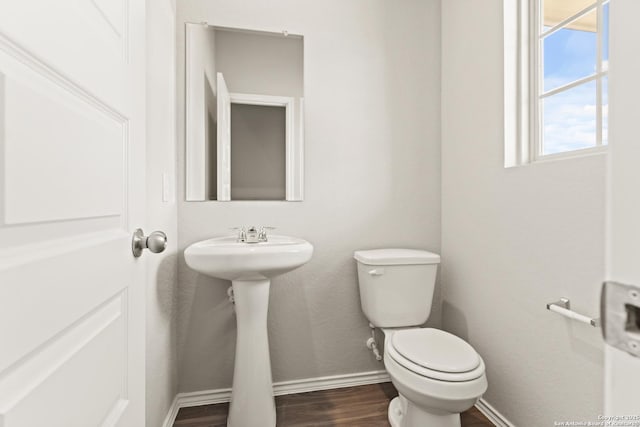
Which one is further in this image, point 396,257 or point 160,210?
point 396,257

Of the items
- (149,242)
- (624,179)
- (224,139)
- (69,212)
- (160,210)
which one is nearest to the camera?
(624,179)

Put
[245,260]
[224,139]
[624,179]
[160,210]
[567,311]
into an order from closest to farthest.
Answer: [624,179], [567,311], [245,260], [160,210], [224,139]

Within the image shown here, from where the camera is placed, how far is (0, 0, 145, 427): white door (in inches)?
14.0

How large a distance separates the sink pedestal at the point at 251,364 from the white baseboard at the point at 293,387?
0.28m

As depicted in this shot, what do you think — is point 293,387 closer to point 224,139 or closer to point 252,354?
point 252,354

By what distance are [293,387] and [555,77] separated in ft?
6.52

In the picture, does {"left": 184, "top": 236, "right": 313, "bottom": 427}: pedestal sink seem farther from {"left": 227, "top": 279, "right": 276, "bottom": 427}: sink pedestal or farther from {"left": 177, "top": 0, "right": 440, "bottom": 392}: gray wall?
{"left": 177, "top": 0, "right": 440, "bottom": 392}: gray wall

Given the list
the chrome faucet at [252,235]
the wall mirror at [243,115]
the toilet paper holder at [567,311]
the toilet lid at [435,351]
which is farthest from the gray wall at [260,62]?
the toilet paper holder at [567,311]

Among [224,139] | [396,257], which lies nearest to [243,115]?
[224,139]

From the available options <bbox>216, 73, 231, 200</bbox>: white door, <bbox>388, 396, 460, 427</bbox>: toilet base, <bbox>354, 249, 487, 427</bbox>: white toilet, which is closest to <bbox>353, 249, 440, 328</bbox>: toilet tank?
<bbox>354, 249, 487, 427</bbox>: white toilet

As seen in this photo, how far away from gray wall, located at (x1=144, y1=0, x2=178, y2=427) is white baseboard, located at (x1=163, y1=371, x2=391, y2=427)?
9 centimetres

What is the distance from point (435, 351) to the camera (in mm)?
1311

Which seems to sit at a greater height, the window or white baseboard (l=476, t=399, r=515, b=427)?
the window

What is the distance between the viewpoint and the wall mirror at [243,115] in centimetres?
167
